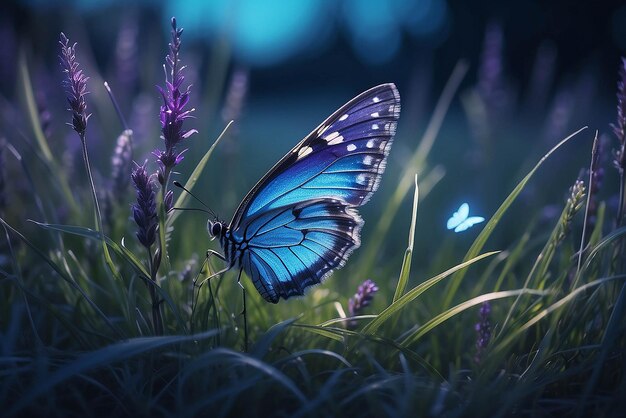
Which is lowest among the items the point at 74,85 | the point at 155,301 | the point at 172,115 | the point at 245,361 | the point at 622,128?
the point at 245,361

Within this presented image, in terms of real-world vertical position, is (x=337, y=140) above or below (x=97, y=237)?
above

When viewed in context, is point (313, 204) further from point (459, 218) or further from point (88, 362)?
point (88, 362)

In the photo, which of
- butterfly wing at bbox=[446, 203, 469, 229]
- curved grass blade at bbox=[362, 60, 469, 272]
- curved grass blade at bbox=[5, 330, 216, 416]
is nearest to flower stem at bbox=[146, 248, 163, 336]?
curved grass blade at bbox=[5, 330, 216, 416]

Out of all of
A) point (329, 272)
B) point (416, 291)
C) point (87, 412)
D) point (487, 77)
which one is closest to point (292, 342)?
point (329, 272)

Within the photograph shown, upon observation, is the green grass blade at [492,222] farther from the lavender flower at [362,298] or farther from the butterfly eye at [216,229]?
the butterfly eye at [216,229]

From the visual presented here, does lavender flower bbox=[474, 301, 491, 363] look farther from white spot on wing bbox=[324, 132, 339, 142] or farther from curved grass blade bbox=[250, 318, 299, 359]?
white spot on wing bbox=[324, 132, 339, 142]

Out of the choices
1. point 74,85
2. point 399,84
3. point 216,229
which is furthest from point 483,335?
point 399,84

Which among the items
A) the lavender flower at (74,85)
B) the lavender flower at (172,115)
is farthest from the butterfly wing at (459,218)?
the lavender flower at (74,85)
